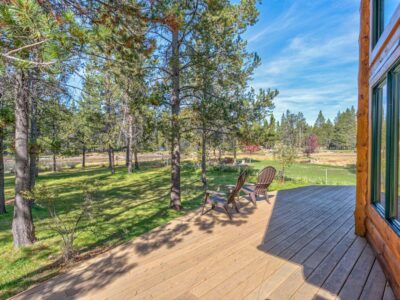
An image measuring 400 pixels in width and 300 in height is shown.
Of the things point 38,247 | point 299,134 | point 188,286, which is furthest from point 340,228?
point 299,134

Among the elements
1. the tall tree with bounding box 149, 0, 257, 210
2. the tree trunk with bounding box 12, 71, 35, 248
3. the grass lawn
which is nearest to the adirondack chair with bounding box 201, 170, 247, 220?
the grass lawn

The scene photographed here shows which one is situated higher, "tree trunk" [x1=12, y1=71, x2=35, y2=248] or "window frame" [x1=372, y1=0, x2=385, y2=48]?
"window frame" [x1=372, y1=0, x2=385, y2=48]

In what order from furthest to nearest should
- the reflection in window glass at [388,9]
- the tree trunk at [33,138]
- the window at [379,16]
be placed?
the tree trunk at [33,138]
the window at [379,16]
the reflection in window glass at [388,9]

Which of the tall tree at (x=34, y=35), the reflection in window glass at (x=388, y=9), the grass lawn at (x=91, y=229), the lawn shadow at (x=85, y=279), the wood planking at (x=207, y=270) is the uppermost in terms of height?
the reflection in window glass at (x=388, y=9)

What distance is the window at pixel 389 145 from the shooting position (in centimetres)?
220

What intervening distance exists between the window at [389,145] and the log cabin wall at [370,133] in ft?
0.12

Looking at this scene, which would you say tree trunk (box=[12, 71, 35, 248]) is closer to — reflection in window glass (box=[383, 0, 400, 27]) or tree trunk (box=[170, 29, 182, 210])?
tree trunk (box=[170, 29, 182, 210])

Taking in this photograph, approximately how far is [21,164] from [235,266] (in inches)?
150

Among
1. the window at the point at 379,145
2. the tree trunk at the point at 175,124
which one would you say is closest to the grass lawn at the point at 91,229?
the tree trunk at the point at 175,124

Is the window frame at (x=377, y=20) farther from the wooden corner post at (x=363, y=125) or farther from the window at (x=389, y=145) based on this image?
the window at (x=389, y=145)

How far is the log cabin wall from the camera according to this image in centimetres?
218

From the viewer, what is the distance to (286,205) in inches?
191

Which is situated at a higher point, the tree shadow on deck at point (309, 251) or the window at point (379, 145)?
the window at point (379, 145)

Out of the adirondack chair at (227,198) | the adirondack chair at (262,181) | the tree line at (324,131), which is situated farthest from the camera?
the tree line at (324,131)
